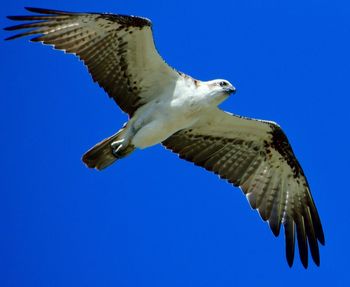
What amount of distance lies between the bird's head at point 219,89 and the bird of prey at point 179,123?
1 cm

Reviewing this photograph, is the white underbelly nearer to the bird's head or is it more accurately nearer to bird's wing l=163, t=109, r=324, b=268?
the bird's head

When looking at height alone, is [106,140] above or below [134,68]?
below

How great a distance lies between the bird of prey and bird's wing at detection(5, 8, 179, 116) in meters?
0.01

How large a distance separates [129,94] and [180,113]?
94 cm

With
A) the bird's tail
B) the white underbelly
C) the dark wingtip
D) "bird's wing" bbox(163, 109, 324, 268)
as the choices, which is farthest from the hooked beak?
the dark wingtip

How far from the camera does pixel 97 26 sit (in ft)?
38.4

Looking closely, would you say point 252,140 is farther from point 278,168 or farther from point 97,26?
point 97,26

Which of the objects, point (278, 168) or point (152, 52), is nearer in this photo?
point (152, 52)

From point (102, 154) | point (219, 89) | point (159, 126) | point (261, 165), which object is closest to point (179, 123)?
point (159, 126)

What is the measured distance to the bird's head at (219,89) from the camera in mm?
11672

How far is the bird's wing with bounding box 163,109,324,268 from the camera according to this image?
41.8ft

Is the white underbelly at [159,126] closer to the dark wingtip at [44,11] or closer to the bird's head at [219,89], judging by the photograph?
the bird's head at [219,89]

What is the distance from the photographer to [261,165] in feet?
43.3

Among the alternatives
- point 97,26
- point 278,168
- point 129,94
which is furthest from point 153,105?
point 278,168
